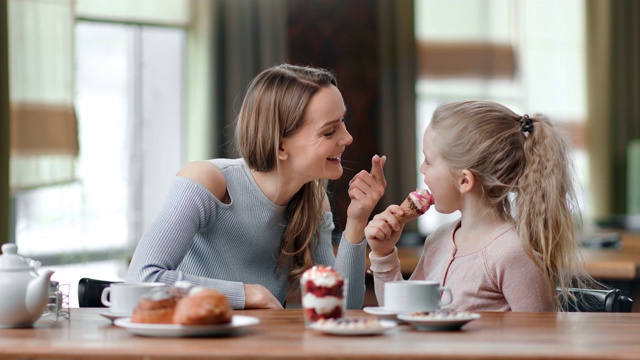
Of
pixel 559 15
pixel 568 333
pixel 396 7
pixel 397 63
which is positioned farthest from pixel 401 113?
pixel 568 333

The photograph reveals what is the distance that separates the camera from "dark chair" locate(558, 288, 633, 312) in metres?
1.89

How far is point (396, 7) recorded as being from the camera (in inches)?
201

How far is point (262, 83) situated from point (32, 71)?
2.08m

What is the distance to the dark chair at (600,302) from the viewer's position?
1.89 m

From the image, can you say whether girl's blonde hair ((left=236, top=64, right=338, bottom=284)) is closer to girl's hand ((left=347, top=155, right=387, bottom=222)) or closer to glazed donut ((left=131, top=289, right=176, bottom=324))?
girl's hand ((left=347, top=155, right=387, bottom=222))

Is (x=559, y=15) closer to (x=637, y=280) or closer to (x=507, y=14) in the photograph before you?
(x=507, y=14)

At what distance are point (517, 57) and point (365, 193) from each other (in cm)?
372

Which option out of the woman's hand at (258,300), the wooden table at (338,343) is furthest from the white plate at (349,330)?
the woman's hand at (258,300)

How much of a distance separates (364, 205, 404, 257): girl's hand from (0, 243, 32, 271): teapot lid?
2.65 ft

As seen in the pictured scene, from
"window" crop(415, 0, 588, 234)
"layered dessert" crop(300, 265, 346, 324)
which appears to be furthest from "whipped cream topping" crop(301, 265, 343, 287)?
"window" crop(415, 0, 588, 234)

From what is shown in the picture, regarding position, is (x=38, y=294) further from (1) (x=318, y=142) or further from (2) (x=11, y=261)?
(1) (x=318, y=142)

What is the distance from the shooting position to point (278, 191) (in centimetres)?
224

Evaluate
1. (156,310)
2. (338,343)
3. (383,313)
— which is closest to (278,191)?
(383,313)

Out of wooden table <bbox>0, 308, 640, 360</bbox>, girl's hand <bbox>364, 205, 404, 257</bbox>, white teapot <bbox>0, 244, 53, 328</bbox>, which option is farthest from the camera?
girl's hand <bbox>364, 205, 404, 257</bbox>
